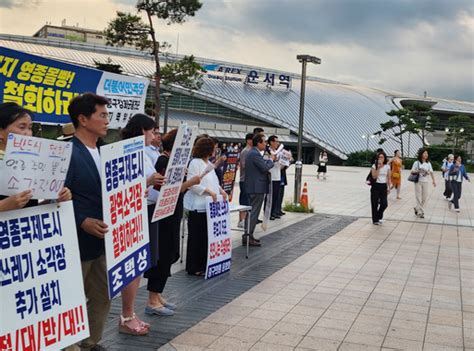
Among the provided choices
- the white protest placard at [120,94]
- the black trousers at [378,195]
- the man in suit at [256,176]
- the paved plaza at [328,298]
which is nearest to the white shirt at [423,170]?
the black trousers at [378,195]

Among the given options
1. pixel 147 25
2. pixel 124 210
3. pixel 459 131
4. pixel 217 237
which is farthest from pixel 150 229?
pixel 459 131

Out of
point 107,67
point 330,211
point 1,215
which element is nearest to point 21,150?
point 1,215

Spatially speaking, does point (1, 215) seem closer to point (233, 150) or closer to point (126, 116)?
point (126, 116)

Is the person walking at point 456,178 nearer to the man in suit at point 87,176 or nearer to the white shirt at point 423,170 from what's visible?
the white shirt at point 423,170

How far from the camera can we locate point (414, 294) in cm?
620

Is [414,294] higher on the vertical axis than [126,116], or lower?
lower

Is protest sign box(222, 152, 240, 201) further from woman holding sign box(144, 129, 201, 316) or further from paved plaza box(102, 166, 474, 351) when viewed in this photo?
woman holding sign box(144, 129, 201, 316)

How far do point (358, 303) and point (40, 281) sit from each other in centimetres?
367

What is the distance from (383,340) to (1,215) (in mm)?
3237

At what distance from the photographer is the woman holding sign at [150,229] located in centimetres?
424

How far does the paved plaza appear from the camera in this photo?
4.54m

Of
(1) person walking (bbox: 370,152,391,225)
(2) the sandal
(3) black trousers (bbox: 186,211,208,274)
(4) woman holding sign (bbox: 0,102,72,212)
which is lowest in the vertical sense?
(2) the sandal

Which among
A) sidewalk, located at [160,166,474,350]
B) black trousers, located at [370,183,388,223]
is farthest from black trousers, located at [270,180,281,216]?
black trousers, located at [370,183,388,223]

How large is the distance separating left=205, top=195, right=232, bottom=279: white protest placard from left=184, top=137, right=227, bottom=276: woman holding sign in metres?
0.11
